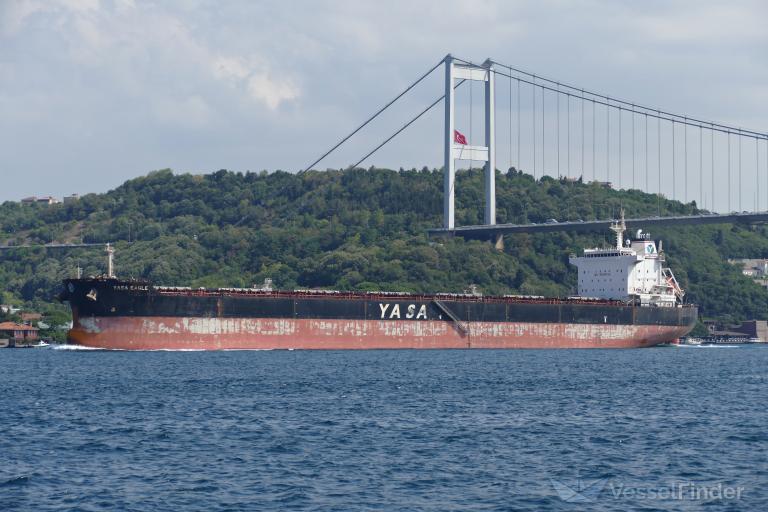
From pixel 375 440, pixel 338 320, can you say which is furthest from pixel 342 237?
pixel 375 440

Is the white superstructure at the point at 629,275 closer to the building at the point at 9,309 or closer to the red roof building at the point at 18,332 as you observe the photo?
the red roof building at the point at 18,332

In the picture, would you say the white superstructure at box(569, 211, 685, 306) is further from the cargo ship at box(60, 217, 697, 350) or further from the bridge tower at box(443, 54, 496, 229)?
the bridge tower at box(443, 54, 496, 229)

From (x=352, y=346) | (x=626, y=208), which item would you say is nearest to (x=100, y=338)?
(x=352, y=346)

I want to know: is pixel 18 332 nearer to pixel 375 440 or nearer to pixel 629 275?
pixel 629 275

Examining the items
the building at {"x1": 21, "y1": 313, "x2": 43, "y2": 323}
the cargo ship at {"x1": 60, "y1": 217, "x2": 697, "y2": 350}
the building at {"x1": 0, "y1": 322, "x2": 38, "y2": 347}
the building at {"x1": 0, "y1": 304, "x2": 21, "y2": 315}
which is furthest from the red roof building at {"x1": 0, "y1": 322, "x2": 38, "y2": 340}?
the cargo ship at {"x1": 60, "y1": 217, "x2": 697, "y2": 350}

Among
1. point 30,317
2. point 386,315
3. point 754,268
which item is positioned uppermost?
point 754,268
